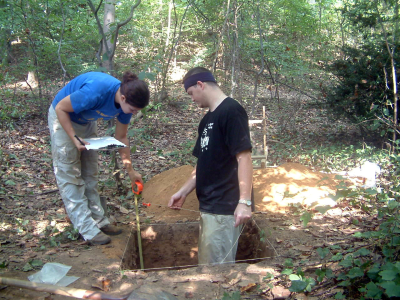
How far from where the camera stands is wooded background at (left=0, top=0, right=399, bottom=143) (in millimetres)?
7266

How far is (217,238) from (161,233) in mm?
1366

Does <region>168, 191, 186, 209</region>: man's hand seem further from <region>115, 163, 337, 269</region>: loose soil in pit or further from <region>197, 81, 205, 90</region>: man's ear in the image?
<region>197, 81, 205, 90</region>: man's ear

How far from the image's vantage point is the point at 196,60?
11.8 meters

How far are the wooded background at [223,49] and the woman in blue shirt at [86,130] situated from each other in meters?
1.46

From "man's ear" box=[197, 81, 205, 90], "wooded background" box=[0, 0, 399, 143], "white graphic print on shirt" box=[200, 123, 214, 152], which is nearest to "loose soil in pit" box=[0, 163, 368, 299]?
"white graphic print on shirt" box=[200, 123, 214, 152]

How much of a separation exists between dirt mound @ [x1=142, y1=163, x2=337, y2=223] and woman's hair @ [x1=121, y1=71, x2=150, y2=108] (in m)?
1.90

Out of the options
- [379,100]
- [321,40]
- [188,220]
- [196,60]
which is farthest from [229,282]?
[321,40]

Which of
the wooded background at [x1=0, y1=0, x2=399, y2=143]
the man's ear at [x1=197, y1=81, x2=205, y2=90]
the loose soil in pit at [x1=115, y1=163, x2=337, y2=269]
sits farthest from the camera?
the wooded background at [x1=0, y1=0, x2=399, y2=143]

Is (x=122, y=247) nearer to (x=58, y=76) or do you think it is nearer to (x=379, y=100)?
(x=379, y=100)

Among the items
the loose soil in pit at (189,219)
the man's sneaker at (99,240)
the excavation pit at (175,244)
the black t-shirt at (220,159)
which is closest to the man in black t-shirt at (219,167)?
the black t-shirt at (220,159)

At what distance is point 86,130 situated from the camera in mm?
3723

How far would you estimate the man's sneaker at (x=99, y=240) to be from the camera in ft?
11.8

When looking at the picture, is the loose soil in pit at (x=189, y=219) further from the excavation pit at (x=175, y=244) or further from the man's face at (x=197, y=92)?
the man's face at (x=197, y=92)

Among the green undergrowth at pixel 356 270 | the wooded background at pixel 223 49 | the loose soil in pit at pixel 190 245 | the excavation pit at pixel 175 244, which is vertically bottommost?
the excavation pit at pixel 175 244
